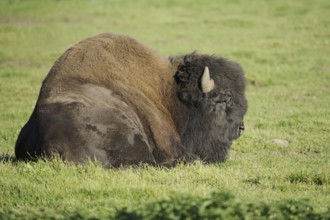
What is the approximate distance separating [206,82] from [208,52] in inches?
438

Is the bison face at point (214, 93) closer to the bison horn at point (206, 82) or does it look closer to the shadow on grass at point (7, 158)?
the bison horn at point (206, 82)

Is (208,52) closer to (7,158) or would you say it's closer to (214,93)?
(214,93)

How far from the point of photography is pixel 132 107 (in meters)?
7.33

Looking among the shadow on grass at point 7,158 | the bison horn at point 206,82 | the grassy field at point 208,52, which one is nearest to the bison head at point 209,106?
the bison horn at point 206,82

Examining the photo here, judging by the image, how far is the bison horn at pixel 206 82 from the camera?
768 cm

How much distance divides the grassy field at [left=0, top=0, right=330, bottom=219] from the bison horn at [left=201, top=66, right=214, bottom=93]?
0.99m

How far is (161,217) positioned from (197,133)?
11.3 ft

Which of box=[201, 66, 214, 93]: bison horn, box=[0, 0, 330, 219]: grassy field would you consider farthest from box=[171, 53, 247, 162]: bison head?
box=[0, 0, 330, 219]: grassy field

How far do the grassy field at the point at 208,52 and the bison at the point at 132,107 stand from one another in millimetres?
289

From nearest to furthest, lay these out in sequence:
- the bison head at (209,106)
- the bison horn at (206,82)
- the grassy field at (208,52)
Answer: the grassy field at (208,52) < the bison horn at (206,82) < the bison head at (209,106)

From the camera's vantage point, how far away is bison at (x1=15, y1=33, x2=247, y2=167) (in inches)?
262

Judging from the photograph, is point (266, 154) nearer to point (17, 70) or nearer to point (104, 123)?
point (104, 123)

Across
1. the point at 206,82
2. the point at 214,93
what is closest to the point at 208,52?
the point at 214,93

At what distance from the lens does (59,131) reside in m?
6.54
